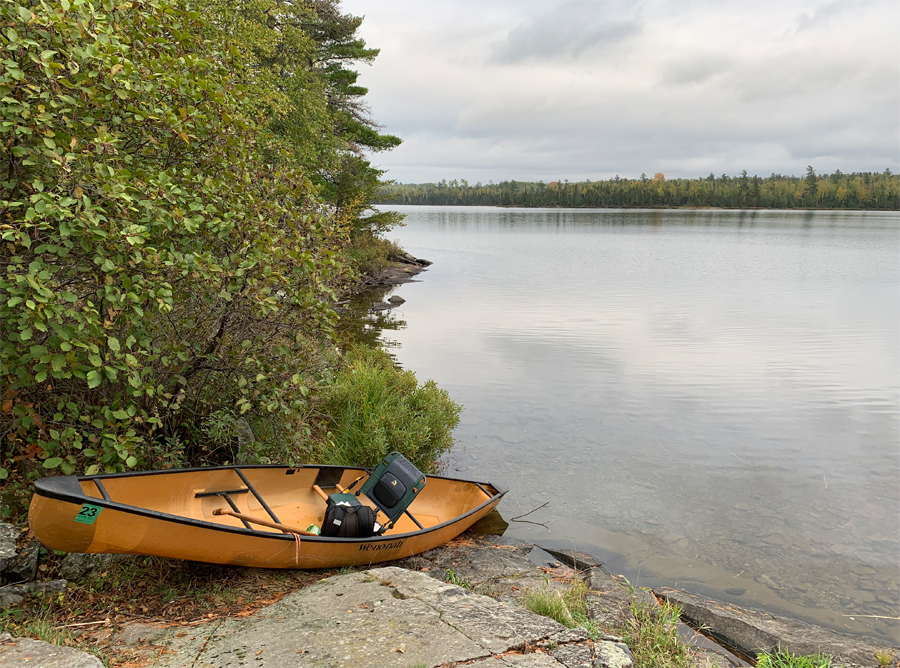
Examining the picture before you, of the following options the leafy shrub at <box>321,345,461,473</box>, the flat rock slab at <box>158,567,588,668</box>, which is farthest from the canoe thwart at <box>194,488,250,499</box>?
the leafy shrub at <box>321,345,461,473</box>

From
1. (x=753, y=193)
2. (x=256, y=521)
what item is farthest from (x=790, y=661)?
(x=753, y=193)

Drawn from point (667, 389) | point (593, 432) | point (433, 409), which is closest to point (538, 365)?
point (667, 389)

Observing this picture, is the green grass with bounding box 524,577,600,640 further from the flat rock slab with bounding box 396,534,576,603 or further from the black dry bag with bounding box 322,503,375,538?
the black dry bag with bounding box 322,503,375,538

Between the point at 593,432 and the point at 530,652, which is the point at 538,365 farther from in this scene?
the point at 530,652

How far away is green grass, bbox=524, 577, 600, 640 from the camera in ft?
17.4

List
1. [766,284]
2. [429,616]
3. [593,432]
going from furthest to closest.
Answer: [766,284], [593,432], [429,616]

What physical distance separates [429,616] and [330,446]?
194 inches

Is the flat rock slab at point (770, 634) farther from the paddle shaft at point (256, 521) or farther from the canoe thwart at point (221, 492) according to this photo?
the canoe thwart at point (221, 492)

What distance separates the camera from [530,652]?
4.59 metres

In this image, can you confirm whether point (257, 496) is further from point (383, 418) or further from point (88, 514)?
point (383, 418)

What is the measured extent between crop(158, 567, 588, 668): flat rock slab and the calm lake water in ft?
11.5

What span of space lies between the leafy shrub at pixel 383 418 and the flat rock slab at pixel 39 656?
17.3 feet

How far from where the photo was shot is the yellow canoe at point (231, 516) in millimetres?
4523

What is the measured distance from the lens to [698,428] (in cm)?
1309
